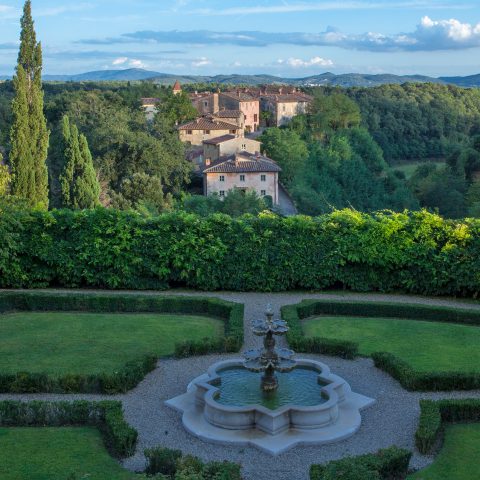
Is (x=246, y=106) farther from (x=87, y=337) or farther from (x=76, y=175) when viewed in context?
(x=87, y=337)

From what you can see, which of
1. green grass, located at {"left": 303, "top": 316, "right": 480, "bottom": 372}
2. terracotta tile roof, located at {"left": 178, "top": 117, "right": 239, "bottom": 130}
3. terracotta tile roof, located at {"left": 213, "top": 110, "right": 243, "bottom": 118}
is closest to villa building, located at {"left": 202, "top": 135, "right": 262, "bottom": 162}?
terracotta tile roof, located at {"left": 178, "top": 117, "right": 239, "bottom": 130}

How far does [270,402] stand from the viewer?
13266 millimetres

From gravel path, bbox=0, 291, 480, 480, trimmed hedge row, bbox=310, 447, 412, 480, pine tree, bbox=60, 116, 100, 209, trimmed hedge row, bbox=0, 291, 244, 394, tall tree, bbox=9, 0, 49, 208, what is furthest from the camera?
pine tree, bbox=60, 116, 100, 209

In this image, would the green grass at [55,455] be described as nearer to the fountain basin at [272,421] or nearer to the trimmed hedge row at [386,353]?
the fountain basin at [272,421]

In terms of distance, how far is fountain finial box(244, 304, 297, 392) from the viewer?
1330cm

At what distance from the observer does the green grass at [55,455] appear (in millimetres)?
10781

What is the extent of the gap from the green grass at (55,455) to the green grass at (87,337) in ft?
7.91

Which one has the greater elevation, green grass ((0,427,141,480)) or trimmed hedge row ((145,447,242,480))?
trimmed hedge row ((145,447,242,480))

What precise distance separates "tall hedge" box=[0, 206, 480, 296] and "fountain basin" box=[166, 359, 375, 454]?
→ 909 centimetres

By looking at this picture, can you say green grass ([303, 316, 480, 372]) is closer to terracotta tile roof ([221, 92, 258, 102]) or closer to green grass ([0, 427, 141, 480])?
green grass ([0, 427, 141, 480])

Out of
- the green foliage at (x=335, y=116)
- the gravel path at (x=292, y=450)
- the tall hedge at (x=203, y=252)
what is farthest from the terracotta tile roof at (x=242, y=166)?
the gravel path at (x=292, y=450)

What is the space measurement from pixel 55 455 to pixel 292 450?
4119mm

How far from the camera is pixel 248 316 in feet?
65.2

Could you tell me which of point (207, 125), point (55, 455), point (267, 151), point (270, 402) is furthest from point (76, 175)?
point (207, 125)
